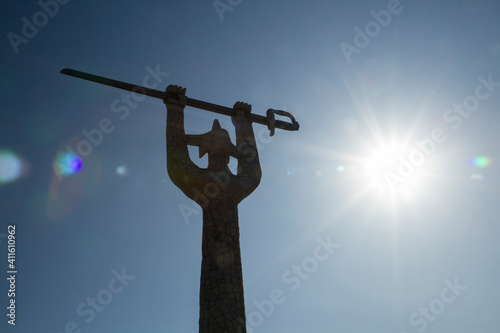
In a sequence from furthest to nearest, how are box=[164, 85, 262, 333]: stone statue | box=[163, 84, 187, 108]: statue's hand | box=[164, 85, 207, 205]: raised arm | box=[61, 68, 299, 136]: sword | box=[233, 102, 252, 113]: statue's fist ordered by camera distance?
box=[233, 102, 252, 113]: statue's fist < box=[163, 84, 187, 108]: statue's hand < box=[61, 68, 299, 136]: sword < box=[164, 85, 207, 205]: raised arm < box=[164, 85, 262, 333]: stone statue

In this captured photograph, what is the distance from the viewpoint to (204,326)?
9031 millimetres

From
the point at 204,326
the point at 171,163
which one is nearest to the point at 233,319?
the point at 204,326

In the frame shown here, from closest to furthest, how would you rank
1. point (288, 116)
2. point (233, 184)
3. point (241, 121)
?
point (233, 184) < point (241, 121) < point (288, 116)

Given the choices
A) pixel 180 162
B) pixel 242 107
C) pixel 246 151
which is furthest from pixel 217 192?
pixel 242 107

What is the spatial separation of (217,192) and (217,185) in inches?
6.5

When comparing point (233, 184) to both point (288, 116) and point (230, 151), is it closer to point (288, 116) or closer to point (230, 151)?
point (230, 151)

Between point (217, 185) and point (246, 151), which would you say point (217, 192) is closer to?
point (217, 185)

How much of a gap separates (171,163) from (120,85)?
2.54 metres

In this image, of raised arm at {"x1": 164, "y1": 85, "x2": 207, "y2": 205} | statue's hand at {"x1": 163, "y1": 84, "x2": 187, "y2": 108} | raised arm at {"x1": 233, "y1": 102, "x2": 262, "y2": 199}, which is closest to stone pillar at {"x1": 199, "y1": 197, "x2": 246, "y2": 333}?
raised arm at {"x1": 164, "y1": 85, "x2": 207, "y2": 205}

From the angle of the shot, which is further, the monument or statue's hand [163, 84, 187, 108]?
statue's hand [163, 84, 187, 108]

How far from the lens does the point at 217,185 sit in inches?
410

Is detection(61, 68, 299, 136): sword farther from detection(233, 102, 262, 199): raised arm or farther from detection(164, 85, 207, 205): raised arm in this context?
detection(164, 85, 207, 205): raised arm

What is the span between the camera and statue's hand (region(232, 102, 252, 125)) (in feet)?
40.2

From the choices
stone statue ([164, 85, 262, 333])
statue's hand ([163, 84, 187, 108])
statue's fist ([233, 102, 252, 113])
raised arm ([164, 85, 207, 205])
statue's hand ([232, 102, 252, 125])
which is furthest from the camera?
statue's fist ([233, 102, 252, 113])
